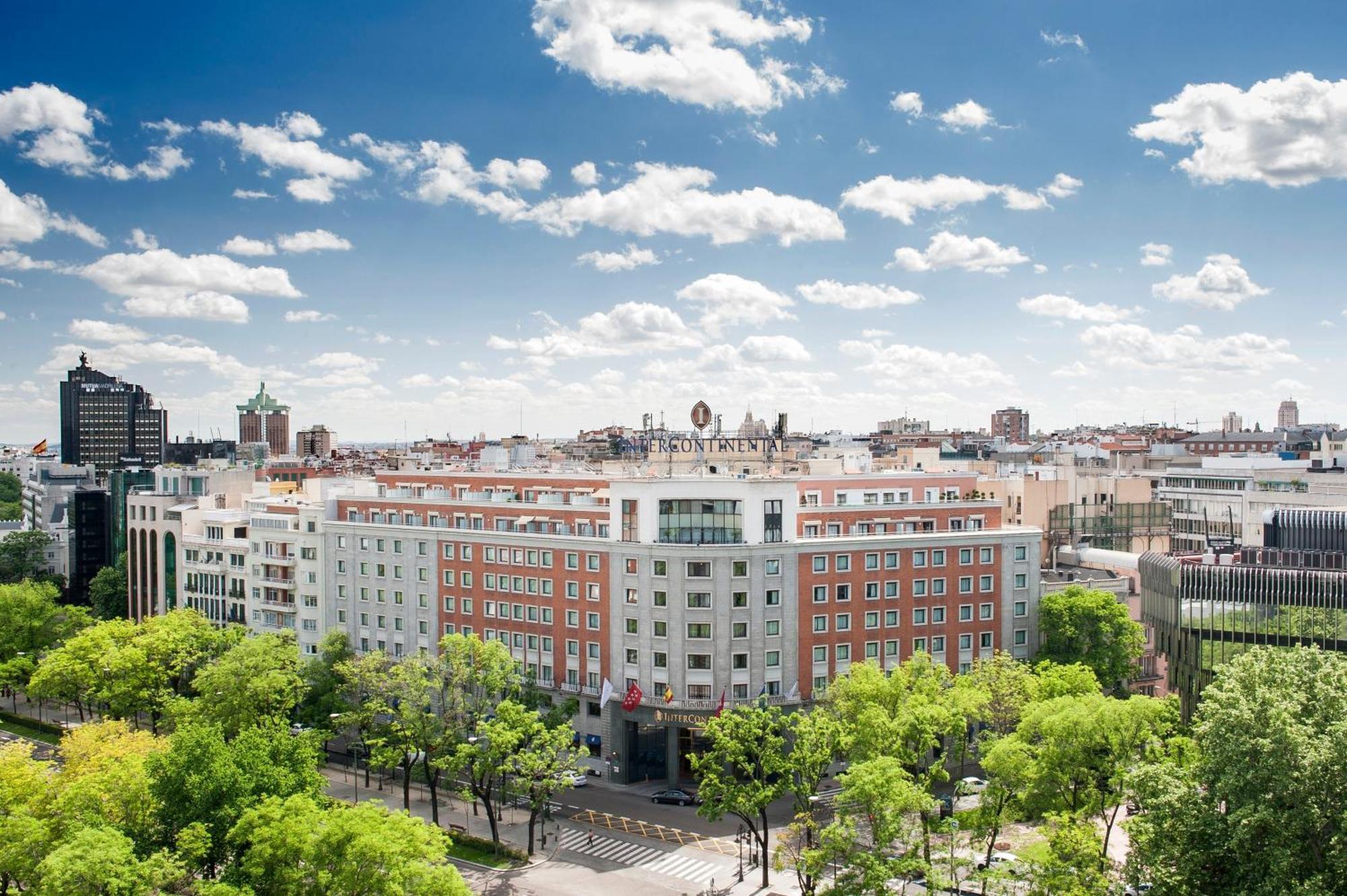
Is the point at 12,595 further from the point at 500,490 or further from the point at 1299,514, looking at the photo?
the point at 1299,514

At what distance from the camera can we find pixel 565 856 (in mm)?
87688

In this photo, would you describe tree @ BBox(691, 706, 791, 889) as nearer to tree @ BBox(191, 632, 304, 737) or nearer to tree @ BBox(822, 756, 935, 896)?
tree @ BBox(822, 756, 935, 896)

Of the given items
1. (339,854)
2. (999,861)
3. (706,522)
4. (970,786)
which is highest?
(706,522)

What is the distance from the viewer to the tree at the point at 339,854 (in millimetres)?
60125

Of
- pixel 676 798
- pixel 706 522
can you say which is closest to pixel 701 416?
pixel 706 522

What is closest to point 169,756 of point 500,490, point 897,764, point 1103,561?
point 897,764

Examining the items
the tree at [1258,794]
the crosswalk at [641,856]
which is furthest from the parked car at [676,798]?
the tree at [1258,794]

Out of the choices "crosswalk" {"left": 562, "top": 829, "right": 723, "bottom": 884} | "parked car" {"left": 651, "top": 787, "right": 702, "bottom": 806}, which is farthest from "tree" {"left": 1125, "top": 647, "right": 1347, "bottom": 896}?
"parked car" {"left": 651, "top": 787, "right": 702, "bottom": 806}

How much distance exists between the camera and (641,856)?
87.4m

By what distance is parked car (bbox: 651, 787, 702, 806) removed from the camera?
10044cm

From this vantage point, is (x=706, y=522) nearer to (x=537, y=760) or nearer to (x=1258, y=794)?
(x=537, y=760)

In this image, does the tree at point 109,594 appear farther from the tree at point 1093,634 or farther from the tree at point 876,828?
the tree at point 876,828

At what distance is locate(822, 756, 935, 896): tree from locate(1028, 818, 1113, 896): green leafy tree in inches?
265

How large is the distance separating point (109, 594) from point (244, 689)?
88.1 meters
